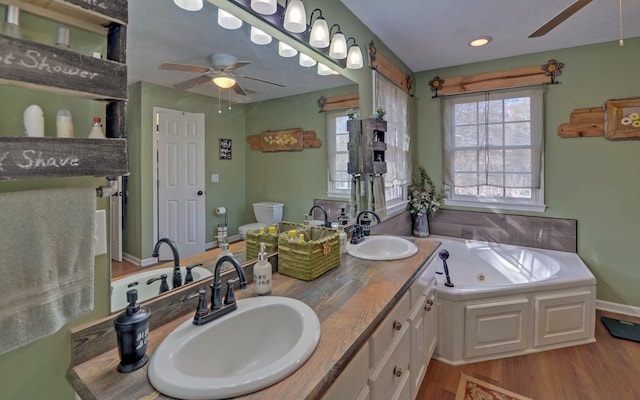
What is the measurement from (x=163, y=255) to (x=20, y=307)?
1.50 feet

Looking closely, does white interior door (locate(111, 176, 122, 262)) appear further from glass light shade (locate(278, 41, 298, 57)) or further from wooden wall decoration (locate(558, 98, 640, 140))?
wooden wall decoration (locate(558, 98, 640, 140))

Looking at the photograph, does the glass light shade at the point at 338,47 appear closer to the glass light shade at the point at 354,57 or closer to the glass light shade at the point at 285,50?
the glass light shade at the point at 354,57

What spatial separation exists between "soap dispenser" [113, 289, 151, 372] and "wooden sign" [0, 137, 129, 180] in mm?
333

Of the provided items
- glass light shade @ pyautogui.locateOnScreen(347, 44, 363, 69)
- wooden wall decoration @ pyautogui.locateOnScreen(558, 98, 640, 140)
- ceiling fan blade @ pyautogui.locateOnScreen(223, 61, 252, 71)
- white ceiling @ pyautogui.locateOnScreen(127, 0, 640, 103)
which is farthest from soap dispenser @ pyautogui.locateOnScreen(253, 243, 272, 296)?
wooden wall decoration @ pyautogui.locateOnScreen(558, 98, 640, 140)

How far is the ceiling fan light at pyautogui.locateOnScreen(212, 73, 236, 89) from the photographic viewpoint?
1229 millimetres

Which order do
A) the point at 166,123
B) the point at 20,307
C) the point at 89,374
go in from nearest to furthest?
1. the point at 20,307
2. the point at 89,374
3. the point at 166,123

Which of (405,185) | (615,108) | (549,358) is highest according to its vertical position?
(615,108)

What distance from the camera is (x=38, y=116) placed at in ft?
2.26

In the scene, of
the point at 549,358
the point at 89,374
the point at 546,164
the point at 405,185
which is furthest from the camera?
the point at 405,185

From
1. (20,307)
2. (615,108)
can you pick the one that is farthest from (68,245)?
(615,108)

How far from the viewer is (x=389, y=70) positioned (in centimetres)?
276

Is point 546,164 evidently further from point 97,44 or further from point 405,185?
point 97,44

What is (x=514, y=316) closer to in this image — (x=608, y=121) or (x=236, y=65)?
(x=608, y=121)

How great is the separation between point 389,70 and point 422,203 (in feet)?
4.86
